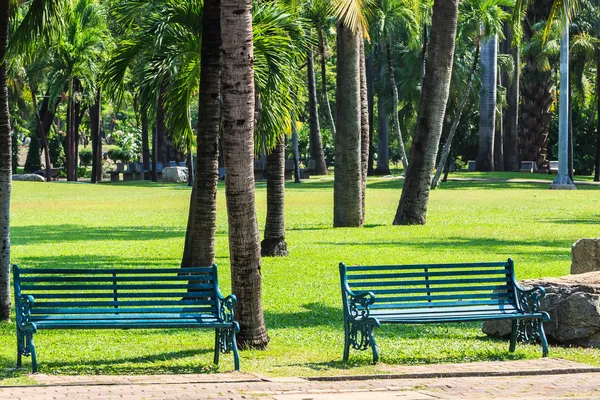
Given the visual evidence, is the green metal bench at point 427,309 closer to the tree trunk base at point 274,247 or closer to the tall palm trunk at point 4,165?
the tall palm trunk at point 4,165

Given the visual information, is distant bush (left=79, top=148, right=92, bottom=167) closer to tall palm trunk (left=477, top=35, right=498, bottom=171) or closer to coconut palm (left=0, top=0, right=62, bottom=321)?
tall palm trunk (left=477, top=35, right=498, bottom=171)

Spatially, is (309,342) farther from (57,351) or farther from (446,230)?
(446,230)

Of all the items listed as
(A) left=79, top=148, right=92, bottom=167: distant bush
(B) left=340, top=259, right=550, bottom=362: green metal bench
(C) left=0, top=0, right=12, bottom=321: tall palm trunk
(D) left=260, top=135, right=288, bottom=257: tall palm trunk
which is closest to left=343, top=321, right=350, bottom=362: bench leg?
(B) left=340, top=259, right=550, bottom=362: green metal bench

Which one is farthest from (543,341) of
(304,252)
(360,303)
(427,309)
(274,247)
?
(304,252)

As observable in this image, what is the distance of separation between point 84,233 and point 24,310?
1724 cm

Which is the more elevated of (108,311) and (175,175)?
(175,175)

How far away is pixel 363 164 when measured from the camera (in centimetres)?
2966

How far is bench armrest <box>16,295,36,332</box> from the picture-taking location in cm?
973

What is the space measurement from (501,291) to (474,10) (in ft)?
102

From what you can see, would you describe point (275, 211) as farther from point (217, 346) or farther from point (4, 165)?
point (217, 346)

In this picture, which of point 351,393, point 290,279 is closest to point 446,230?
point 290,279

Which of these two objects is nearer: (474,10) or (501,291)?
(501,291)

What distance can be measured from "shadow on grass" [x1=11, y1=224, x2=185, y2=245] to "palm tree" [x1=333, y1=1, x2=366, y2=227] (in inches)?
164

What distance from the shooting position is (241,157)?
35.0 ft
